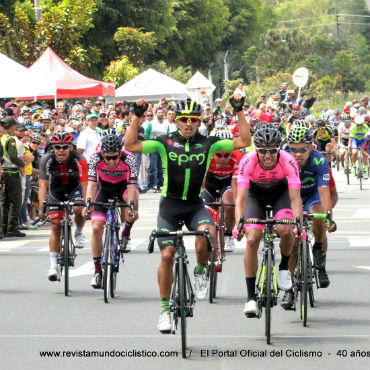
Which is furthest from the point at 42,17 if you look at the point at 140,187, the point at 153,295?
the point at 153,295

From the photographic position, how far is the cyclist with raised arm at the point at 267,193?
1063 centimetres

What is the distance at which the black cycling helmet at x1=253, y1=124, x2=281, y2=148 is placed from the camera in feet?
35.3

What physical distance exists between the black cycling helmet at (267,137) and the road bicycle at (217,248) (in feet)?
5.14

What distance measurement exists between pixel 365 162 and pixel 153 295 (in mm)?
20626

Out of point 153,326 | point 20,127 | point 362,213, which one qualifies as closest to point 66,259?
point 153,326

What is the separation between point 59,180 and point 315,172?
3.42 meters

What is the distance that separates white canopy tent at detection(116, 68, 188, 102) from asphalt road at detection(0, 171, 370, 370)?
75.4ft

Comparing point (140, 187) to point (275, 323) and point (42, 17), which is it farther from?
point (275, 323)

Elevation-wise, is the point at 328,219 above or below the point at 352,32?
below

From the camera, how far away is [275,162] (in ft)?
36.0

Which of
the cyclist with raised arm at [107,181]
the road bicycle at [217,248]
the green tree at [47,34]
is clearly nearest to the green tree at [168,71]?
the green tree at [47,34]

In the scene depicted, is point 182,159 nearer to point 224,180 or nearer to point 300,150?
point 300,150

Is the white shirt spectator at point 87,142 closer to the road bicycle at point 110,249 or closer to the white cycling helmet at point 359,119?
the white cycling helmet at point 359,119

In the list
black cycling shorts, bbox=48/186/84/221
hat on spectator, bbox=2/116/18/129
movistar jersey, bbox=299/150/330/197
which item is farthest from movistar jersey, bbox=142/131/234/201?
hat on spectator, bbox=2/116/18/129
